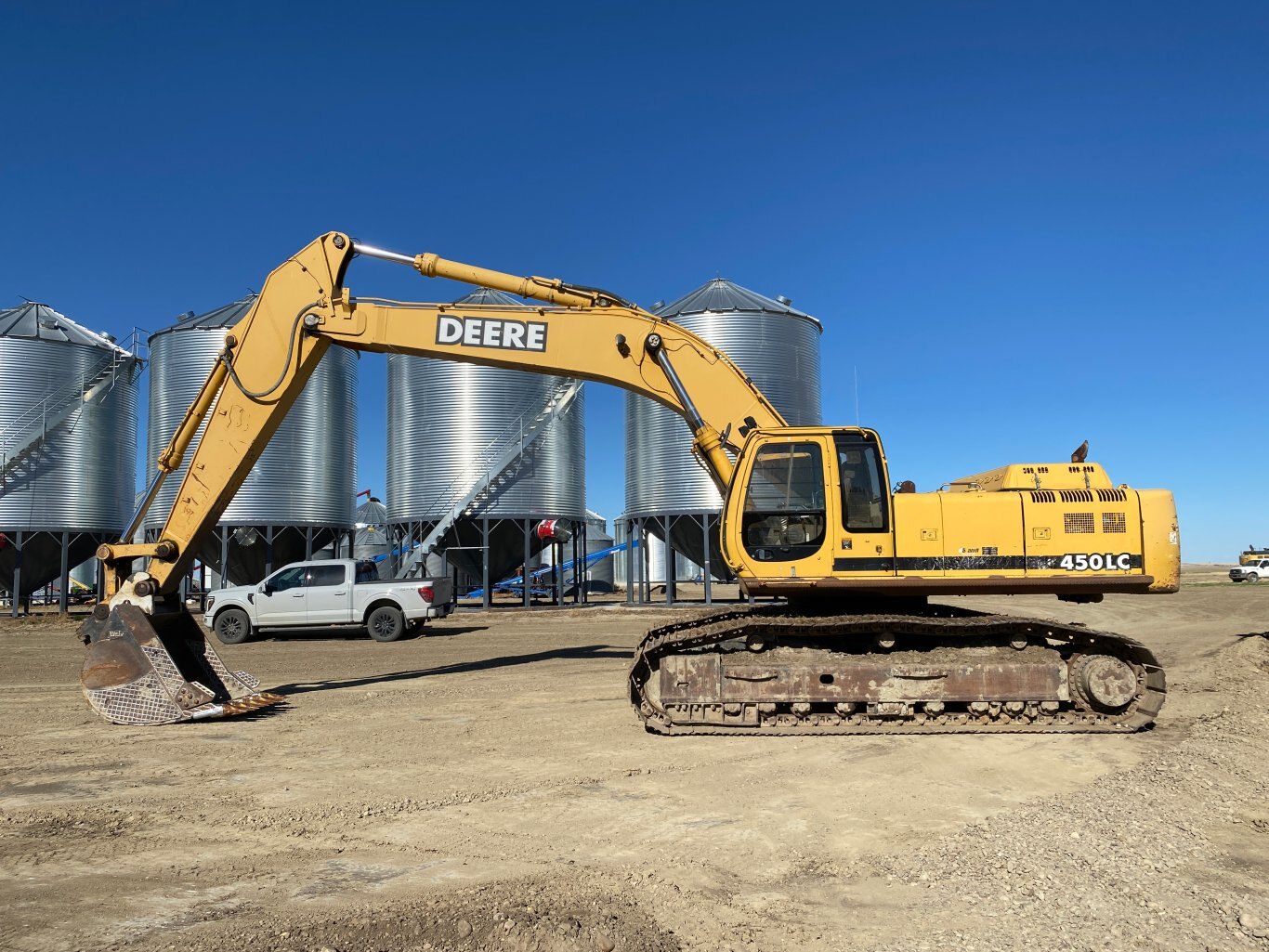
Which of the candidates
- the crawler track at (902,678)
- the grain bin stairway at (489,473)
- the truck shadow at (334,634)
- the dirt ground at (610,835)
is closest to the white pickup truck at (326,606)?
the truck shadow at (334,634)

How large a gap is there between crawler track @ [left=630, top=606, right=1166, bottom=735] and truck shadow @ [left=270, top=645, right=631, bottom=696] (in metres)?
5.70

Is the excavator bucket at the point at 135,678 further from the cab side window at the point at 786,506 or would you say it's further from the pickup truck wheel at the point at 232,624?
the pickup truck wheel at the point at 232,624

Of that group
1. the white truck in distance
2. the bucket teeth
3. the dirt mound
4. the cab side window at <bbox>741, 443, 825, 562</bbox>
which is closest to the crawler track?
the cab side window at <bbox>741, 443, 825, 562</bbox>

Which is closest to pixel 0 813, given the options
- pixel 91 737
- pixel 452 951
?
pixel 91 737

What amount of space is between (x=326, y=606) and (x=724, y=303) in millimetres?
16816

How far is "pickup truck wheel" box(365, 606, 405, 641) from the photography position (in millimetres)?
19391

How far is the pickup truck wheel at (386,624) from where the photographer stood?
19.4 metres

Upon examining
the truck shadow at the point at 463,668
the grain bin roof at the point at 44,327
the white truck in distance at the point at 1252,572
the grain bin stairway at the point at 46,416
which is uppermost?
the grain bin roof at the point at 44,327

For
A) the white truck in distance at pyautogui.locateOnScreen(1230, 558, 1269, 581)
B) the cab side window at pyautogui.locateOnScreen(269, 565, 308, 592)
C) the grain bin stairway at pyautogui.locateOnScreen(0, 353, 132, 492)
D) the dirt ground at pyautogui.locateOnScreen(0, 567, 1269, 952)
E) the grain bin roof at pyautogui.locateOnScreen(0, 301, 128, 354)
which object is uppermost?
the grain bin roof at pyautogui.locateOnScreen(0, 301, 128, 354)

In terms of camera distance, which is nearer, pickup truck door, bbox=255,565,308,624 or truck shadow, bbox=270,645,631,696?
truck shadow, bbox=270,645,631,696

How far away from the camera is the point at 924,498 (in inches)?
337

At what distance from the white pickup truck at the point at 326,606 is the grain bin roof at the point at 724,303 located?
1468 cm

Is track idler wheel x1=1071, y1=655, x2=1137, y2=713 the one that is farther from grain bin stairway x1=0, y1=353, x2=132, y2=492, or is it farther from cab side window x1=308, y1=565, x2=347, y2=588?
grain bin stairway x1=0, y1=353, x2=132, y2=492

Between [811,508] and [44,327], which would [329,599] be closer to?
[811,508]
